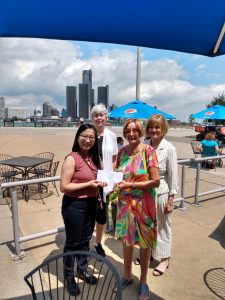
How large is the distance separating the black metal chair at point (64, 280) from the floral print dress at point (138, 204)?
0.42 m

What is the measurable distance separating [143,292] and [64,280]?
1.00 meters

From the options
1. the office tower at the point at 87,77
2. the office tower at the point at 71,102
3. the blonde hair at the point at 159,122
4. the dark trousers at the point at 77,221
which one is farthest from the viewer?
the office tower at the point at 71,102

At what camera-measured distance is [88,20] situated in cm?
156

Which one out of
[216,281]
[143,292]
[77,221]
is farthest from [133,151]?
[216,281]

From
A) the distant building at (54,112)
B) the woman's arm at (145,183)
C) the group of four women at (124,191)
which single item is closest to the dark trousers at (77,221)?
the group of four women at (124,191)

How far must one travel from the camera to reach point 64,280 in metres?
2.10

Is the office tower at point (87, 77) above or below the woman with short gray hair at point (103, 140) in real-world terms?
above

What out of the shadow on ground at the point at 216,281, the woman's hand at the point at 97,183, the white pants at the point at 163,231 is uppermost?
the woman's hand at the point at 97,183

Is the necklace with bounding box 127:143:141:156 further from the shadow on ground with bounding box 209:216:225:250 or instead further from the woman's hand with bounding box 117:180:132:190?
the shadow on ground with bounding box 209:216:225:250

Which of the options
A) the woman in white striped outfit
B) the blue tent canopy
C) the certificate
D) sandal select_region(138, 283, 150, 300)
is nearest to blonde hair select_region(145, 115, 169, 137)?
the woman in white striped outfit

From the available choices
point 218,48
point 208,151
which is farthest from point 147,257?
point 208,151

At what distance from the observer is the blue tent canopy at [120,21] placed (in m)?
1.43

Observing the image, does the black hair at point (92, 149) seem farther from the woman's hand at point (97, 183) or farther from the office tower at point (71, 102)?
the office tower at point (71, 102)

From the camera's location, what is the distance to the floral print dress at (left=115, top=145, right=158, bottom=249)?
2457 mm
